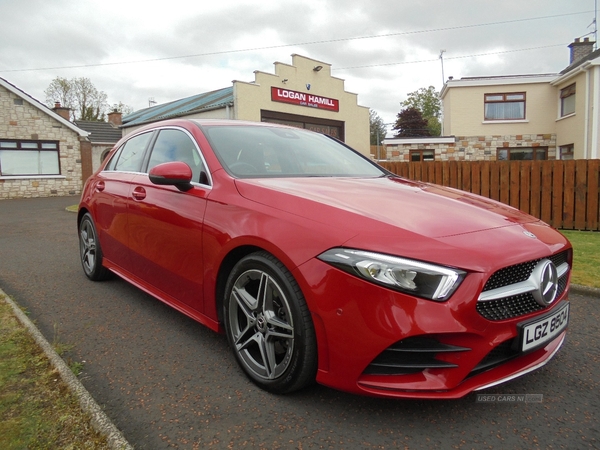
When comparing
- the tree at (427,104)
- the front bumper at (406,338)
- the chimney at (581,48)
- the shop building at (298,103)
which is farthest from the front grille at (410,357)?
the tree at (427,104)

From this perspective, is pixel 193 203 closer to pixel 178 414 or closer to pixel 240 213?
pixel 240 213

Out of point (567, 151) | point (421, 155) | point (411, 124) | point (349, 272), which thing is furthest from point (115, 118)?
point (411, 124)

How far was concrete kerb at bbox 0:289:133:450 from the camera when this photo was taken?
6.45 feet

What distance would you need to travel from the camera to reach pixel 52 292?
4.50 meters

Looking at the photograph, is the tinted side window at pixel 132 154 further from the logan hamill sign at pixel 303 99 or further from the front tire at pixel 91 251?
the logan hamill sign at pixel 303 99

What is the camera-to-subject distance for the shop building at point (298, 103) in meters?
19.2

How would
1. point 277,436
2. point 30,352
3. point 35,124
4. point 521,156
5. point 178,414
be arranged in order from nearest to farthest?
point 277,436
point 178,414
point 30,352
point 35,124
point 521,156

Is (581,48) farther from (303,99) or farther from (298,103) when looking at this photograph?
(298,103)

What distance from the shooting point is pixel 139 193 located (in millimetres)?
3633

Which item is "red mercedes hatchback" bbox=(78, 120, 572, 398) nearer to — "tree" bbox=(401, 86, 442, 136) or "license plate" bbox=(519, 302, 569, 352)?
"license plate" bbox=(519, 302, 569, 352)

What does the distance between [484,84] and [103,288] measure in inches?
921

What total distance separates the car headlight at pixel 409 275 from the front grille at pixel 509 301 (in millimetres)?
170

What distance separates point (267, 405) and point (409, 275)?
41.6 inches

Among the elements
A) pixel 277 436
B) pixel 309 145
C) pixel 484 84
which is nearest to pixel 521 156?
pixel 484 84
